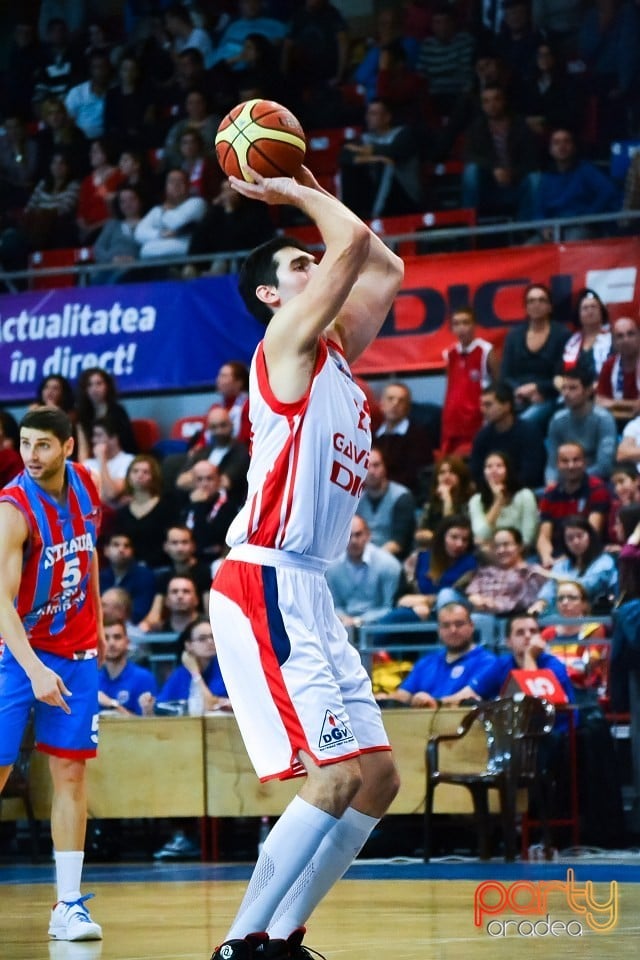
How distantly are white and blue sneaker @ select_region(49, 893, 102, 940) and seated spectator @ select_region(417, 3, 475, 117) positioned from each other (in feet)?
38.5

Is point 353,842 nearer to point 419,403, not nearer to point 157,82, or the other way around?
point 419,403

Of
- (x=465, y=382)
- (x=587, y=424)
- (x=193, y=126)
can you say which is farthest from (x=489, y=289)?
(x=193, y=126)

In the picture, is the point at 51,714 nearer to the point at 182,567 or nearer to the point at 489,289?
the point at 182,567

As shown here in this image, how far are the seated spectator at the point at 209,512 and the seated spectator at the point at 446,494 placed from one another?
1.67m

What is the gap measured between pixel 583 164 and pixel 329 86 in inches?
147

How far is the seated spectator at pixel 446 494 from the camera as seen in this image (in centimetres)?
1311

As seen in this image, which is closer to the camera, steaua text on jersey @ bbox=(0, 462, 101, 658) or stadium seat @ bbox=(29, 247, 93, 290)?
steaua text on jersey @ bbox=(0, 462, 101, 658)

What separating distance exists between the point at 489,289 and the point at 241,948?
34.4 feet

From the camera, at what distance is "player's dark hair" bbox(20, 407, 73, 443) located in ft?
22.4

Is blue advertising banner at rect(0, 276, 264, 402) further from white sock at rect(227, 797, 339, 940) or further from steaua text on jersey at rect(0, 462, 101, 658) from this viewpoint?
white sock at rect(227, 797, 339, 940)

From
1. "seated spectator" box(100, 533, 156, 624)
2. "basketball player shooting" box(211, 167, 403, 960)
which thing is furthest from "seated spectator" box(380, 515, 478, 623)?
"basketball player shooting" box(211, 167, 403, 960)

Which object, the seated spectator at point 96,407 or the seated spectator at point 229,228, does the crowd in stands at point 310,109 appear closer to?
the seated spectator at point 229,228

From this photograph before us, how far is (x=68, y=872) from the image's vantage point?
664 cm

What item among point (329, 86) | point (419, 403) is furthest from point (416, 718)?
point (329, 86)
